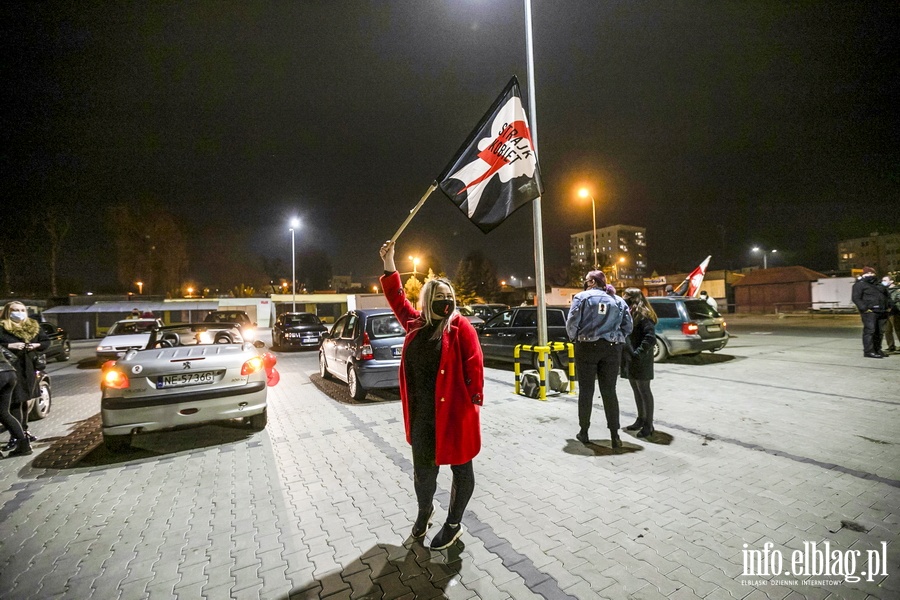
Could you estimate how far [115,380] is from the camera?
4.91 m

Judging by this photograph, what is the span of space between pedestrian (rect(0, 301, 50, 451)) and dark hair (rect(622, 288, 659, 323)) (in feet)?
25.3

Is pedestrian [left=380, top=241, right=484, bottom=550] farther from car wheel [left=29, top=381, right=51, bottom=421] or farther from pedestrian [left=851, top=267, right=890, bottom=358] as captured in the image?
pedestrian [left=851, top=267, right=890, bottom=358]

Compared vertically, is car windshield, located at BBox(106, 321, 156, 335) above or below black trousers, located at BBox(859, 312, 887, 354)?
above

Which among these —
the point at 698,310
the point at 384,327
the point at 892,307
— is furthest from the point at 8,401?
the point at 892,307

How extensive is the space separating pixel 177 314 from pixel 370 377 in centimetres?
4029

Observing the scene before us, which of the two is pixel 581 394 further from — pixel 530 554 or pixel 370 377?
pixel 370 377

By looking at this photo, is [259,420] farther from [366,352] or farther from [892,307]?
[892,307]

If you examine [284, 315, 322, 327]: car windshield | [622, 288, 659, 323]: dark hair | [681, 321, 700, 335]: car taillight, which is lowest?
[681, 321, 700, 335]: car taillight

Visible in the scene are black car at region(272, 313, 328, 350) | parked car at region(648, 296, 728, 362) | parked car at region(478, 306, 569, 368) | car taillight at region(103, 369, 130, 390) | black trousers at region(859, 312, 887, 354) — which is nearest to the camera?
car taillight at region(103, 369, 130, 390)

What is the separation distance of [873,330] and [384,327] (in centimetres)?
1203

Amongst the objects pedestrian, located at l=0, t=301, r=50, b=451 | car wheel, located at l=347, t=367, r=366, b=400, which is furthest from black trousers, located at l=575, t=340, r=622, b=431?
pedestrian, located at l=0, t=301, r=50, b=451

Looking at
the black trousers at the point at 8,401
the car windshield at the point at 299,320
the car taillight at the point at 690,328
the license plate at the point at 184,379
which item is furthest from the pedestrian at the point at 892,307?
the car windshield at the point at 299,320

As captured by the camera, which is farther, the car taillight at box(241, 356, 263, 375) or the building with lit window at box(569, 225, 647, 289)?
the building with lit window at box(569, 225, 647, 289)

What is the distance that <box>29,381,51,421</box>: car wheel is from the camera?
6.84 meters
